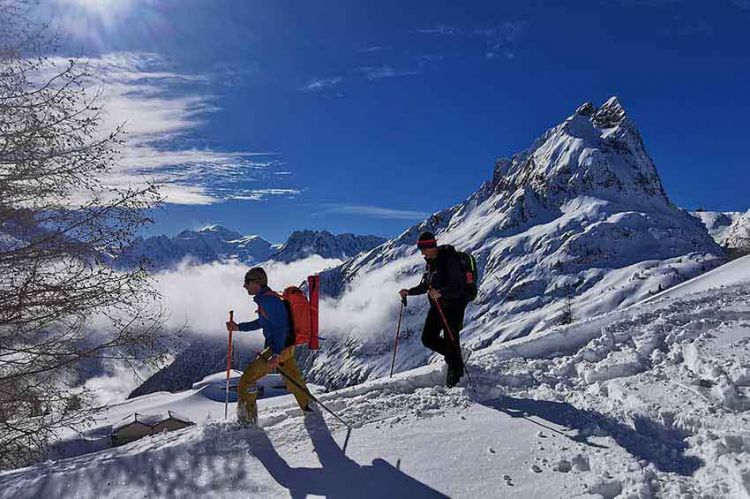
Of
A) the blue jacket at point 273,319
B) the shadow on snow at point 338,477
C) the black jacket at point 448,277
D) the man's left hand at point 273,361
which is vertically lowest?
the shadow on snow at point 338,477

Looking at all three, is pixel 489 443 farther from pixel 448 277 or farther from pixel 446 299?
pixel 448 277

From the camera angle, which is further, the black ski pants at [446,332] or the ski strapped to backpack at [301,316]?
the black ski pants at [446,332]

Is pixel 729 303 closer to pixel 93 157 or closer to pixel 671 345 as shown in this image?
pixel 671 345

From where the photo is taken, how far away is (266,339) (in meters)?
7.62

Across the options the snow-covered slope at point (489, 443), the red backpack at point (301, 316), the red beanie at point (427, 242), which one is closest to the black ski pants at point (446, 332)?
the snow-covered slope at point (489, 443)

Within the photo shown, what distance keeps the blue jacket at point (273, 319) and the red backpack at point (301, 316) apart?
136 millimetres

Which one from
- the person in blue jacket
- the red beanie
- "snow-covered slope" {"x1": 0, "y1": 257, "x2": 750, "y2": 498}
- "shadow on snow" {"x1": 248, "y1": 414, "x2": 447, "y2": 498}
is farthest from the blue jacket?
the red beanie

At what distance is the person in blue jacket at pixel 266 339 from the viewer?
24.4ft

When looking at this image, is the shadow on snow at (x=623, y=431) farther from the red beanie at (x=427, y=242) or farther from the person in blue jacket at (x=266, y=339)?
the person in blue jacket at (x=266, y=339)

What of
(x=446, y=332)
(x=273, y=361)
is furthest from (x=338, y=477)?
(x=446, y=332)

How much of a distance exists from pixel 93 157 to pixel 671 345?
1041cm

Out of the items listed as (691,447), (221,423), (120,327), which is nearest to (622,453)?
(691,447)

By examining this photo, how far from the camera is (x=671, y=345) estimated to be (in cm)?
1001

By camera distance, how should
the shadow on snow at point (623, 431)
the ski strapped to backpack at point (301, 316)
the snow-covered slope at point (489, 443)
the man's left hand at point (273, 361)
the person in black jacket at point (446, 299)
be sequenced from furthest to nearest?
the person in black jacket at point (446, 299) → the ski strapped to backpack at point (301, 316) → the man's left hand at point (273, 361) → the shadow on snow at point (623, 431) → the snow-covered slope at point (489, 443)
